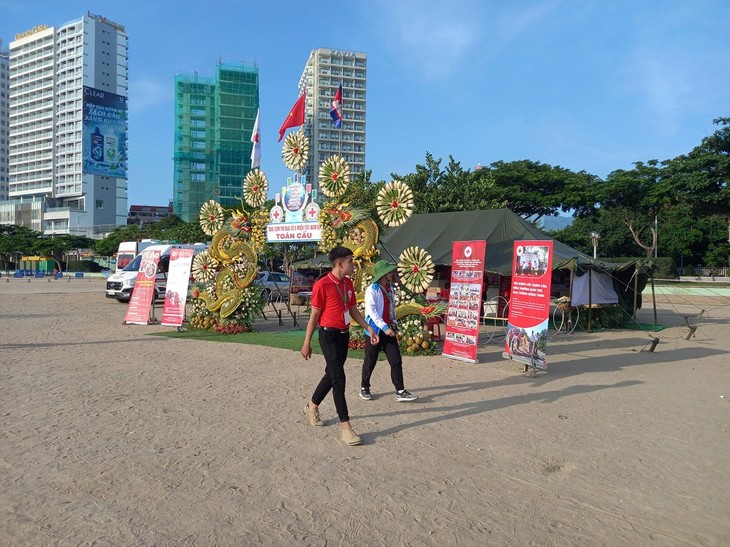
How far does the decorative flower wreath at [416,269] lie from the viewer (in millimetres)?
10477

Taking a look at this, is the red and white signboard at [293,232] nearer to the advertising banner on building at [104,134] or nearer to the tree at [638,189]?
the tree at [638,189]

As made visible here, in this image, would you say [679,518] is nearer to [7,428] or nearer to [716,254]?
[7,428]

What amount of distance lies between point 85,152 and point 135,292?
100823 millimetres

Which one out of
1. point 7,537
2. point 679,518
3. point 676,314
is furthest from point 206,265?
point 676,314

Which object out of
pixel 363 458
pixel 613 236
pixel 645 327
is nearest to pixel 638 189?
pixel 613 236

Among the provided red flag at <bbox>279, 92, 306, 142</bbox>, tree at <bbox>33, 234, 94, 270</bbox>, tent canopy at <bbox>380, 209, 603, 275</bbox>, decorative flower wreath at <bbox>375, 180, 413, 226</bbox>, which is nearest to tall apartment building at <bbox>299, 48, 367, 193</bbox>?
tree at <bbox>33, 234, 94, 270</bbox>

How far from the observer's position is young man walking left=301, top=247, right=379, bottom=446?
16.9 feet

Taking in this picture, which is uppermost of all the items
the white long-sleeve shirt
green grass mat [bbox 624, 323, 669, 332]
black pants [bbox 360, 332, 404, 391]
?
the white long-sleeve shirt

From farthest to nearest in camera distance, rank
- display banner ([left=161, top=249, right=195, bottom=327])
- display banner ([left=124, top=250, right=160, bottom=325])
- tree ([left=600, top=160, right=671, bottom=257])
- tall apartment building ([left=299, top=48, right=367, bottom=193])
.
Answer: tall apartment building ([left=299, top=48, right=367, bottom=193])
tree ([left=600, top=160, right=671, bottom=257])
display banner ([left=124, top=250, right=160, bottom=325])
display banner ([left=161, top=249, right=195, bottom=327])

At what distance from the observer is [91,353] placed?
393 inches

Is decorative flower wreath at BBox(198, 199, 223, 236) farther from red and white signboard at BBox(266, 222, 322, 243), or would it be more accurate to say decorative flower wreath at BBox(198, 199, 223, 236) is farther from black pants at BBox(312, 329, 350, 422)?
black pants at BBox(312, 329, 350, 422)

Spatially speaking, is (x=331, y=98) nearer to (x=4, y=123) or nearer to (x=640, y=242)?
(x=4, y=123)

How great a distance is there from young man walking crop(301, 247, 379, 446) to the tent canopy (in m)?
9.26

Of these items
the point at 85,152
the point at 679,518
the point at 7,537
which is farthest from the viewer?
the point at 85,152
